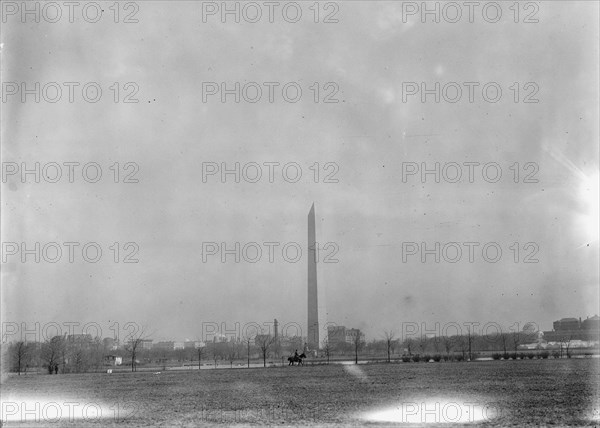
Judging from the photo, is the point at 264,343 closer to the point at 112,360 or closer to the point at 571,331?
the point at 112,360

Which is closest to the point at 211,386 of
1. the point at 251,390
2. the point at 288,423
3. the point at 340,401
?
the point at 251,390

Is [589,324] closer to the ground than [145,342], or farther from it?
farther from it

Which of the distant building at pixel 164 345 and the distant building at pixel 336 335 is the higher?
the distant building at pixel 336 335

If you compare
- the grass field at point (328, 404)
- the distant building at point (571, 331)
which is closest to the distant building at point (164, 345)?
the distant building at point (571, 331)

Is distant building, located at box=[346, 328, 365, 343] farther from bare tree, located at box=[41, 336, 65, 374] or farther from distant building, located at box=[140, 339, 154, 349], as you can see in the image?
bare tree, located at box=[41, 336, 65, 374]

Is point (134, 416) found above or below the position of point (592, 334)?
above

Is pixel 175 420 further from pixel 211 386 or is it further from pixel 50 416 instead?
pixel 211 386

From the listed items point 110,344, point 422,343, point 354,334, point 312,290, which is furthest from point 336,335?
point 110,344

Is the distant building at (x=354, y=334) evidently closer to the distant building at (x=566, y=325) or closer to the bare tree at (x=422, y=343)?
the bare tree at (x=422, y=343)
